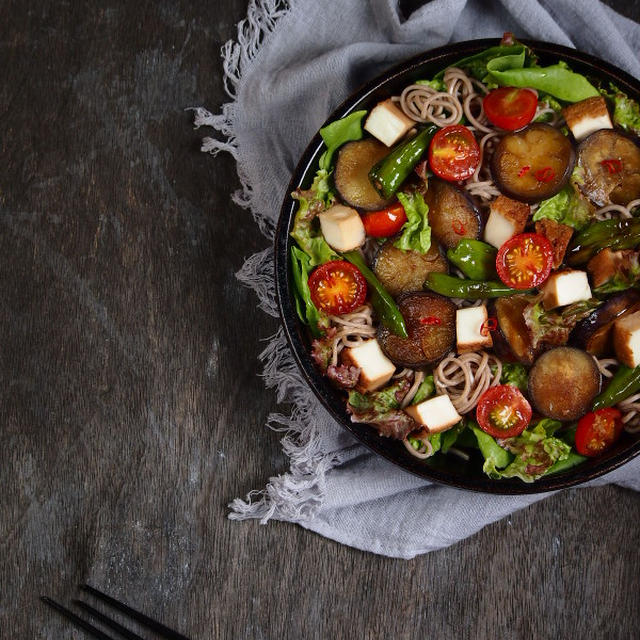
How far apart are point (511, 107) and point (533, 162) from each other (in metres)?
0.28

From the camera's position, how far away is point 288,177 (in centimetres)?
394

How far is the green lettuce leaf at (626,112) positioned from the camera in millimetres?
3465

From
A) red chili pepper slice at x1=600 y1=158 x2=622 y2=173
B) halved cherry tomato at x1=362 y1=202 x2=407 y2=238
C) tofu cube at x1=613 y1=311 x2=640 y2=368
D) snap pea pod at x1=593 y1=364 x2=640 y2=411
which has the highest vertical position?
red chili pepper slice at x1=600 y1=158 x2=622 y2=173

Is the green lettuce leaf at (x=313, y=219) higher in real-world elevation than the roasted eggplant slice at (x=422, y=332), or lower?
higher

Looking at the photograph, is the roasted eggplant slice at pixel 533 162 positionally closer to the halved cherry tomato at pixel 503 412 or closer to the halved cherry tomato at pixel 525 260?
the halved cherry tomato at pixel 525 260

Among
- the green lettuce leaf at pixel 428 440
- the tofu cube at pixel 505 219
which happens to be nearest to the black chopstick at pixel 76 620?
the green lettuce leaf at pixel 428 440

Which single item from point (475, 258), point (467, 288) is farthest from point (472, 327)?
point (475, 258)

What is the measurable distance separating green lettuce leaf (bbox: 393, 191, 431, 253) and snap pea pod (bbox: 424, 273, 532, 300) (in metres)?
0.16

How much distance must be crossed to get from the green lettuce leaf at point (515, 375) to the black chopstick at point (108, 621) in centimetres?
240

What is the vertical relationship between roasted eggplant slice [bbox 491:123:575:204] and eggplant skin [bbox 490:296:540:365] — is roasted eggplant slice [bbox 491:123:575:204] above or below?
above

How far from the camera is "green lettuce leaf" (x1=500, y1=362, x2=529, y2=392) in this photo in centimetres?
356

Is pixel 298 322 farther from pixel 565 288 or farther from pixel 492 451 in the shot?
pixel 565 288

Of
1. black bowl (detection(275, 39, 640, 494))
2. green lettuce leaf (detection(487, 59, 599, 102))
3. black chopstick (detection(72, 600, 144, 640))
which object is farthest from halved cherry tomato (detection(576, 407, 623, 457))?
black chopstick (detection(72, 600, 144, 640))

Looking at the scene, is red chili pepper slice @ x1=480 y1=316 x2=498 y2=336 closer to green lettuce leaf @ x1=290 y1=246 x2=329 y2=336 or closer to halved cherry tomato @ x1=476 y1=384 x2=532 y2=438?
halved cherry tomato @ x1=476 y1=384 x2=532 y2=438
